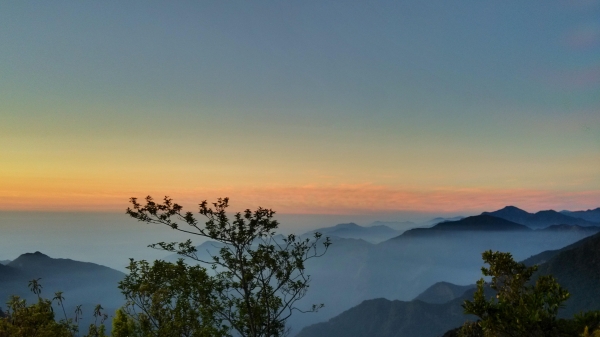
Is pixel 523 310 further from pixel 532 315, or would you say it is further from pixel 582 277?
pixel 582 277

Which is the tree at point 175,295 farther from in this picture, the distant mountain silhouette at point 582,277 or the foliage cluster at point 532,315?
the distant mountain silhouette at point 582,277

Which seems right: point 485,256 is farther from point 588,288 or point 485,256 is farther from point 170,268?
point 588,288

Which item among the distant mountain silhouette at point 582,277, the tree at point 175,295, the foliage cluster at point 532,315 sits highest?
the foliage cluster at point 532,315

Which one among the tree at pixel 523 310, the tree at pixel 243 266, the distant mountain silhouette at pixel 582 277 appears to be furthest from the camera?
the distant mountain silhouette at pixel 582 277

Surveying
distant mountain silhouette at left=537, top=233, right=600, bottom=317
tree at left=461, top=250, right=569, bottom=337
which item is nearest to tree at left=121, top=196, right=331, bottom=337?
tree at left=461, top=250, right=569, bottom=337

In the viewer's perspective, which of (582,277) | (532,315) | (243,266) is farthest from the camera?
(582,277)

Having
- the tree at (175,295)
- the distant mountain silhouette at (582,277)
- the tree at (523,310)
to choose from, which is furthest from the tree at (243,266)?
the distant mountain silhouette at (582,277)

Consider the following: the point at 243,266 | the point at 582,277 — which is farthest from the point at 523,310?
the point at 582,277

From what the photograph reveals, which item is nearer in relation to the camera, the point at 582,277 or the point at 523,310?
the point at 523,310

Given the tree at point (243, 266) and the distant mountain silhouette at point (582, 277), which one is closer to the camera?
the tree at point (243, 266)

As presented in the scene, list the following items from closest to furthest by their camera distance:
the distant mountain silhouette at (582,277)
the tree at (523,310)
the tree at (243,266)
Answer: the tree at (523,310)
the tree at (243,266)
the distant mountain silhouette at (582,277)

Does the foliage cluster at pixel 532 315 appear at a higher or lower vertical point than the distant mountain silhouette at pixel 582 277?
higher

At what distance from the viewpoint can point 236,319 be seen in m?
22.9

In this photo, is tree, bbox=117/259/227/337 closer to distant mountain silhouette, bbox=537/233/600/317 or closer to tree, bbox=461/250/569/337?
tree, bbox=461/250/569/337
